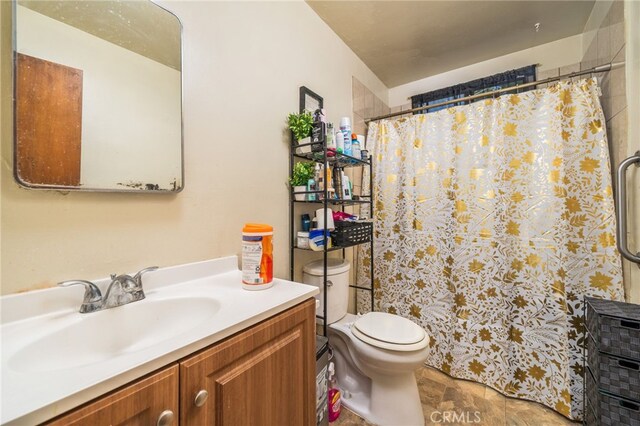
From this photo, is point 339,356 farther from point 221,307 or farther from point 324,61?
point 324,61

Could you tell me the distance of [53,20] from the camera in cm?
67

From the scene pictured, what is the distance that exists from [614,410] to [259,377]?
1344mm

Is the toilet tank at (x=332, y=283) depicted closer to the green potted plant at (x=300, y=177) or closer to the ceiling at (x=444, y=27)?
the green potted plant at (x=300, y=177)

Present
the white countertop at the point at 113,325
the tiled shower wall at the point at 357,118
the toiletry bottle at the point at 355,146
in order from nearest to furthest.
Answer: the white countertop at the point at 113,325
the toiletry bottle at the point at 355,146
the tiled shower wall at the point at 357,118

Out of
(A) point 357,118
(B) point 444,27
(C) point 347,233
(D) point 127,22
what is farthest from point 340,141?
(B) point 444,27

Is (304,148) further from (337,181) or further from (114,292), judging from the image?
(114,292)

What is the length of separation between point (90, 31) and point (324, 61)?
1.25 metres

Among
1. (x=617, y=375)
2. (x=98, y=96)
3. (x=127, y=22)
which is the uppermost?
(x=127, y=22)

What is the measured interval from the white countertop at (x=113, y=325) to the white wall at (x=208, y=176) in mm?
56

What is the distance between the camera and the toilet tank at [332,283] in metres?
1.39

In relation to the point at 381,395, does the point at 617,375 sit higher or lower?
higher

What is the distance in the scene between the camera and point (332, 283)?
141 centimetres

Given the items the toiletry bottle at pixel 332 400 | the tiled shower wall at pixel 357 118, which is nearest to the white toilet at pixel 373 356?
the toiletry bottle at pixel 332 400

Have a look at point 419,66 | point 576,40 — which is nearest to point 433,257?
point 419,66
